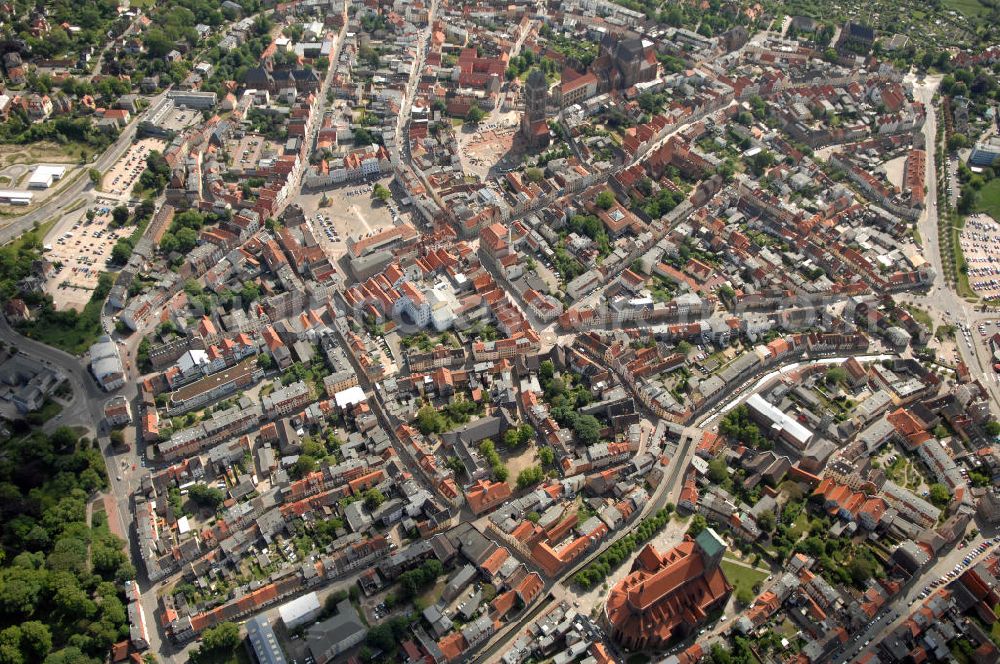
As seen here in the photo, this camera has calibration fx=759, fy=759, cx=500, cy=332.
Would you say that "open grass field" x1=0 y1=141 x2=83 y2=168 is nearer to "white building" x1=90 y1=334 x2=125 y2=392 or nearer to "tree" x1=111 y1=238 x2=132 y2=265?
"tree" x1=111 y1=238 x2=132 y2=265

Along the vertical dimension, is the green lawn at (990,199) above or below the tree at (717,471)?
above


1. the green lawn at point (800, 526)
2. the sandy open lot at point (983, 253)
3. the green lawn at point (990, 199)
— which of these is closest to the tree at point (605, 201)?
the sandy open lot at point (983, 253)

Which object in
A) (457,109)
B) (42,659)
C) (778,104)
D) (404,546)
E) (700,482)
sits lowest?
(42,659)

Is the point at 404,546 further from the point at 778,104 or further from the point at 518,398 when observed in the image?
the point at 778,104

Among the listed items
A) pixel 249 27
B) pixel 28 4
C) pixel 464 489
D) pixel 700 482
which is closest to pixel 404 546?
pixel 464 489

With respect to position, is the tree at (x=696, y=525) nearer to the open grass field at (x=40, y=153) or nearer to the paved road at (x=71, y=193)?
the paved road at (x=71, y=193)
